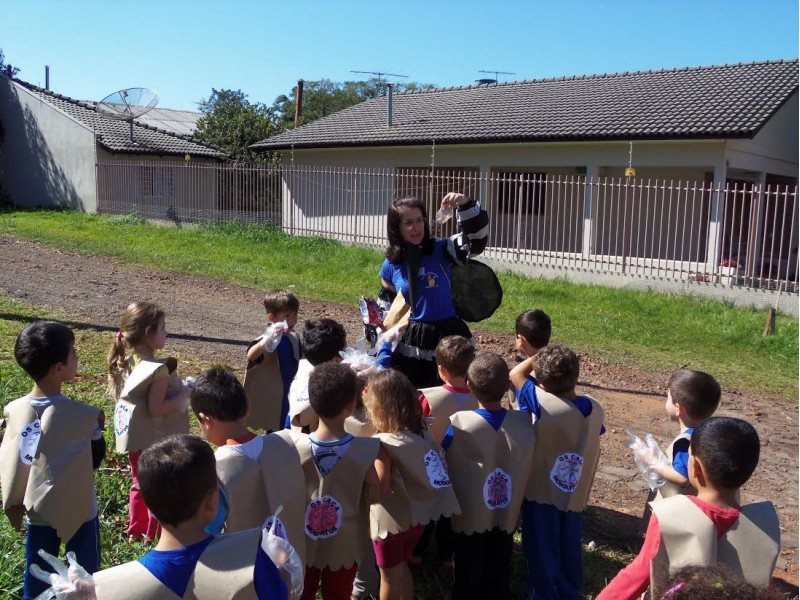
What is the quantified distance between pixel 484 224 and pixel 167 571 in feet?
8.82

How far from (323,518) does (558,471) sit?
3.59 feet

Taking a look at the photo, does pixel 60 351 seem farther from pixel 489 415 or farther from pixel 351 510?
pixel 489 415

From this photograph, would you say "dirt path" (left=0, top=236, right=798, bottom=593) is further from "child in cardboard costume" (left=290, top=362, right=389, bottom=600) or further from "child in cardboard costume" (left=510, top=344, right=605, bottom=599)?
"child in cardboard costume" (left=290, top=362, right=389, bottom=600)

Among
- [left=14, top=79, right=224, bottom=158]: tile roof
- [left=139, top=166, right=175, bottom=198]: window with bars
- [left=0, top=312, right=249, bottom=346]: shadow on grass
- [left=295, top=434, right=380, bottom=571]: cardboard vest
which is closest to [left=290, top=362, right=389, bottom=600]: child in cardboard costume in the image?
[left=295, top=434, right=380, bottom=571]: cardboard vest

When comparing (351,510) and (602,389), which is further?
(602,389)

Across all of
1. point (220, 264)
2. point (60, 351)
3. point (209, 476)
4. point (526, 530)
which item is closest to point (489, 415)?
point (526, 530)

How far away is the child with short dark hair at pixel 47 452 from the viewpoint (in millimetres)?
2949

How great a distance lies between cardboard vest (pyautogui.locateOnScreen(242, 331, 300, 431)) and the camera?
4.35 metres

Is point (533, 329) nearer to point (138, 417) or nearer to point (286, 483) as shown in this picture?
point (286, 483)

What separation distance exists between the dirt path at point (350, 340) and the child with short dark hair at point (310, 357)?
179cm

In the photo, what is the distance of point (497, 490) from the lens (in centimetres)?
326

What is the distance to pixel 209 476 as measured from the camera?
2.01m

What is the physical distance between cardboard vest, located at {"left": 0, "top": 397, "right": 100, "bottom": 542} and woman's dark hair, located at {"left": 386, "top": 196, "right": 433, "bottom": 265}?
6.01 ft

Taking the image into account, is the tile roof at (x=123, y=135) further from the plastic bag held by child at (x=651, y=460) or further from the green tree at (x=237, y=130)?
the plastic bag held by child at (x=651, y=460)
